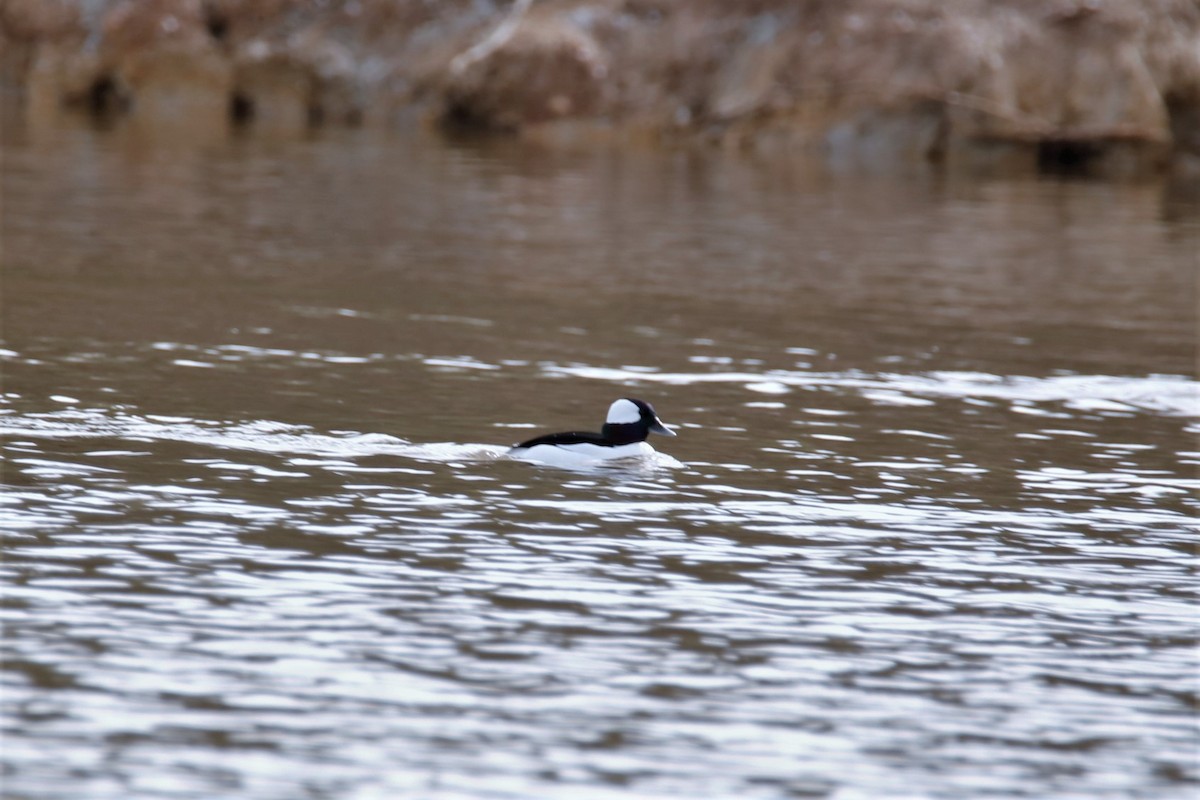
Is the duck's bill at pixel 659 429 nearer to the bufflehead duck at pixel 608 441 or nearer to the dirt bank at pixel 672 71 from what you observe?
the bufflehead duck at pixel 608 441

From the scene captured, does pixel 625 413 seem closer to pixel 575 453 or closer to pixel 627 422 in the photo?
pixel 627 422

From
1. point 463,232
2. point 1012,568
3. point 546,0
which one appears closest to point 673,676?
point 1012,568

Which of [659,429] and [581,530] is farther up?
[659,429]

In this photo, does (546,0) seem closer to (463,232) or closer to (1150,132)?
(1150,132)

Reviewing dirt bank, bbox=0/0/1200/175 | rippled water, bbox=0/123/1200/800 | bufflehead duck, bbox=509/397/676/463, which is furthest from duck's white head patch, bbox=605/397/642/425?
dirt bank, bbox=0/0/1200/175

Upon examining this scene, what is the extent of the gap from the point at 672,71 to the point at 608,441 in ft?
125

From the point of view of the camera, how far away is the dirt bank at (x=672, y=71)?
4584 centimetres

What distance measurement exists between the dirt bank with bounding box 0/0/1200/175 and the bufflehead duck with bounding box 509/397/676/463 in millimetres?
33709

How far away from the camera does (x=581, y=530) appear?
36.6 ft

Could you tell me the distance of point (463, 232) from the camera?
89.8 feet

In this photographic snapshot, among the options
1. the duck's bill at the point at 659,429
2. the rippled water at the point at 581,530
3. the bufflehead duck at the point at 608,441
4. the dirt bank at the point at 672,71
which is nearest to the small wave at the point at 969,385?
the rippled water at the point at 581,530

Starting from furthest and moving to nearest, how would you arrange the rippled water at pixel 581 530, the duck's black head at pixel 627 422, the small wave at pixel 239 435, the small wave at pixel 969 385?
the small wave at pixel 969 385 → the small wave at pixel 239 435 → the duck's black head at pixel 627 422 → the rippled water at pixel 581 530

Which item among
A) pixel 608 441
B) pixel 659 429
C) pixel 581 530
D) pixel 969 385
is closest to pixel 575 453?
pixel 608 441

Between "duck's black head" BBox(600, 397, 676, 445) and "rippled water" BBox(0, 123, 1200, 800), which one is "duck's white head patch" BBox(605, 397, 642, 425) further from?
"rippled water" BBox(0, 123, 1200, 800)
